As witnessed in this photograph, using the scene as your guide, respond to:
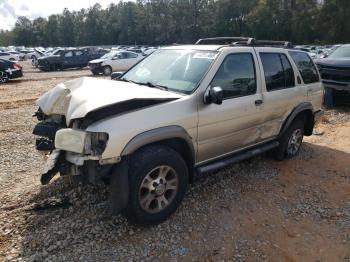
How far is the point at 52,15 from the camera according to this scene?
120 metres

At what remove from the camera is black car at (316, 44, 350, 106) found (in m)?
10.1

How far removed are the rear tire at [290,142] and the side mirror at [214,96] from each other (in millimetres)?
2156

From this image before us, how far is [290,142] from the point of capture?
5.87 m

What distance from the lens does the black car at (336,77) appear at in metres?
10.1

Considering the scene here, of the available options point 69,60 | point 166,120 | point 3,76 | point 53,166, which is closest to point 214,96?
point 166,120

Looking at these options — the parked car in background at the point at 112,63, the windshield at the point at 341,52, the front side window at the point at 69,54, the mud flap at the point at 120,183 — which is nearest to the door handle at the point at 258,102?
the mud flap at the point at 120,183

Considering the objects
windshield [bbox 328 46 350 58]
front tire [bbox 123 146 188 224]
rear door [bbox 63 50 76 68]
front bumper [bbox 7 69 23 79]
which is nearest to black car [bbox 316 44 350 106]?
windshield [bbox 328 46 350 58]

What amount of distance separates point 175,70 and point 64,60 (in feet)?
75.8

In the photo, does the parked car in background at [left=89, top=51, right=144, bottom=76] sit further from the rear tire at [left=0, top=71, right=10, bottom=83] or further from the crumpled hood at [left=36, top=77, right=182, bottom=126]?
the crumpled hood at [left=36, top=77, right=182, bottom=126]

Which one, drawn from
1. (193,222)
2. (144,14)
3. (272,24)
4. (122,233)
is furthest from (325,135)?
(144,14)

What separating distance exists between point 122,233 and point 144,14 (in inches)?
3888

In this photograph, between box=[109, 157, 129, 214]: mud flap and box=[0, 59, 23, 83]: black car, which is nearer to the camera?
box=[109, 157, 129, 214]: mud flap

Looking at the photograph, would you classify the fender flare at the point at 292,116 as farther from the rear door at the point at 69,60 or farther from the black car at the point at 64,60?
the rear door at the point at 69,60

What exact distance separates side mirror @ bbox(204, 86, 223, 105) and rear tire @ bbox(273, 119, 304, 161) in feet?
7.07
